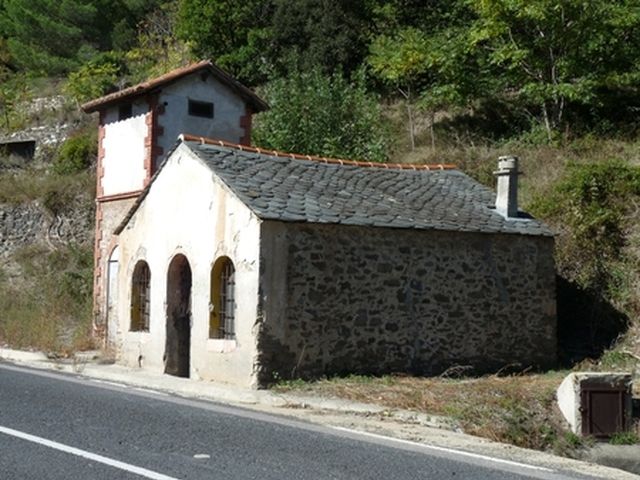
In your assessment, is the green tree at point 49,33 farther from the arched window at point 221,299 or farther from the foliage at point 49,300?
the arched window at point 221,299

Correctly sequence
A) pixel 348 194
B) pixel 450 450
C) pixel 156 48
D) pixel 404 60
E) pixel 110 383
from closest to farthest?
1. pixel 450 450
2. pixel 110 383
3. pixel 348 194
4. pixel 404 60
5. pixel 156 48

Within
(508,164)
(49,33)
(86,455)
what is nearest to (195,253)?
(508,164)

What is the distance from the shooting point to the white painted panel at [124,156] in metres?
21.1

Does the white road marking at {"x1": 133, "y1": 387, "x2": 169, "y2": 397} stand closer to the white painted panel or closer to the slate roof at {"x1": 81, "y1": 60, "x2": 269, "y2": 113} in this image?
the white painted panel

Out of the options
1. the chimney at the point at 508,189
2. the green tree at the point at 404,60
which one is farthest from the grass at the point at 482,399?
the green tree at the point at 404,60

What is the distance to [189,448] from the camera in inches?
336

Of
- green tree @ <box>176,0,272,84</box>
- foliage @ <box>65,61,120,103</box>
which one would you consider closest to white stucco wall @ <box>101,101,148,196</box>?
green tree @ <box>176,0,272,84</box>

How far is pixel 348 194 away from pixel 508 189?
344 centimetres

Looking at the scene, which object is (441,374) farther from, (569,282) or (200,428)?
(200,428)

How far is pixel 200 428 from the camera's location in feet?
31.9

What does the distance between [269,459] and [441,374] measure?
7815 mm

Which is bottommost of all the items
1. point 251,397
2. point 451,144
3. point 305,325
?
point 251,397

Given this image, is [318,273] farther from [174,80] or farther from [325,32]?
[325,32]

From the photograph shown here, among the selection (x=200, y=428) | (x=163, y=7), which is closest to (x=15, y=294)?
(x=200, y=428)
